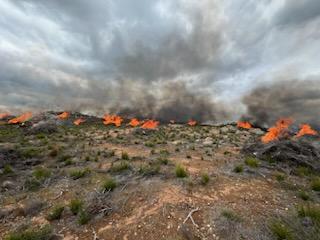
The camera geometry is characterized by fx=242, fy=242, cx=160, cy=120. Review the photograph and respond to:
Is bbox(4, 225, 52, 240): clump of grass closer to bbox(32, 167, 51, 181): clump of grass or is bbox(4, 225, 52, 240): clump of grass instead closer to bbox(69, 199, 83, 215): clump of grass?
bbox(69, 199, 83, 215): clump of grass

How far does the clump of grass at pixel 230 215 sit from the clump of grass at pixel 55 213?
581 centimetres

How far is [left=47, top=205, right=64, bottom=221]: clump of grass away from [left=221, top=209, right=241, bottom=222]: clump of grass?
581cm

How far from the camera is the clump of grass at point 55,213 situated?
8.73 m

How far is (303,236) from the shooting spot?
22.6 ft

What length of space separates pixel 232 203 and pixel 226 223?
1410 mm

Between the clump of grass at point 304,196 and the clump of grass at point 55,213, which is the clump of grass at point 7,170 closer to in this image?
the clump of grass at point 55,213

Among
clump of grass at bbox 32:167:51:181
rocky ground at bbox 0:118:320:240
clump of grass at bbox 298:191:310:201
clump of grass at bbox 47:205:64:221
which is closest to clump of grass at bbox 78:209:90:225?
rocky ground at bbox 0:118:320:240

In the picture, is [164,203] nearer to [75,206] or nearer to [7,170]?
[75,206]

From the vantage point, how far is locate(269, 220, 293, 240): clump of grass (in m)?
6.72

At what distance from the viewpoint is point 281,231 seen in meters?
6.81

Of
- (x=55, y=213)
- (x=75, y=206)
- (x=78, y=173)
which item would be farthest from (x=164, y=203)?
(x=78, y=173)

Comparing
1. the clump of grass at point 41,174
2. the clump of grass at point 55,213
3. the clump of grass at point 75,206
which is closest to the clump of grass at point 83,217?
the clump of grass at point 75,206

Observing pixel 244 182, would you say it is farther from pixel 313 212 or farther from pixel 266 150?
pixel 266 150

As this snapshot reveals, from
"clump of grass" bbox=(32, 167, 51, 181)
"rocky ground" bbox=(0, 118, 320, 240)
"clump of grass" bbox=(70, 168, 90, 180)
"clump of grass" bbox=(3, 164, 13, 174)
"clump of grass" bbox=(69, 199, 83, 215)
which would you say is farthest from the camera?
"clump of grass" bbox=(3, 164, 13, 174)
